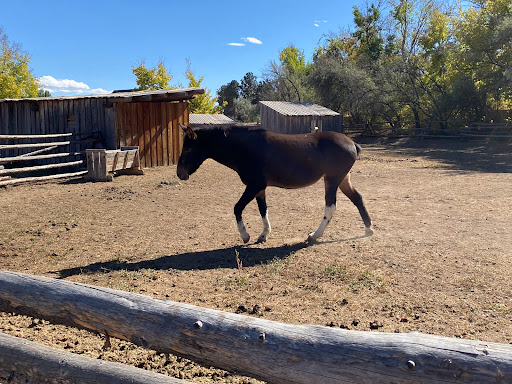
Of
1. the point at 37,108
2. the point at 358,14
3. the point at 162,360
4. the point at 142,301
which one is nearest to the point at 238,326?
the point at 142,301

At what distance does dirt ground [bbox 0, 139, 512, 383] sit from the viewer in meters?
4.18

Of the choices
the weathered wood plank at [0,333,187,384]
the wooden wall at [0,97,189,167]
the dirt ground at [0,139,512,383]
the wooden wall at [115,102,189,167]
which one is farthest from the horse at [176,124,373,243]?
the wooden wall at [115,102,189,167]

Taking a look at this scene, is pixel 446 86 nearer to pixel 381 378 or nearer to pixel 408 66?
pixel 408 66

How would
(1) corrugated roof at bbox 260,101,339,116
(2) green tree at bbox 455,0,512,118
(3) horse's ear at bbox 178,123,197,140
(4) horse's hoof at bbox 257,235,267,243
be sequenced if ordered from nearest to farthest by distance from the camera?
1. (3) horse's ear at bbox 178,123,197,140
2. (4) horse's hoof at bbox 257,235,267,243
3. (2) green tree at bbox 455,0,512,118
4. (1) corrugated roof at bbox 260,101,339,116

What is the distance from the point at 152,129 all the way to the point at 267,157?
12.5 metres

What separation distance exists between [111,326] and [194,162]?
14.4 ft

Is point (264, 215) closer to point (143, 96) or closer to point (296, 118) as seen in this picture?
point (143, 96)

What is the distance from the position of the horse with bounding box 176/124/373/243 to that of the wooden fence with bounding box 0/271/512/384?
4000mm

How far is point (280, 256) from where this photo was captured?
6316 millimetres

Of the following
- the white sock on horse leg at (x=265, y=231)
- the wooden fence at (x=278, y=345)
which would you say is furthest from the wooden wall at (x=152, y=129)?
the wooden fence at (x=278, y=345)

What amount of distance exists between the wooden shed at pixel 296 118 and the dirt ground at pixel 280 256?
66.2 feet

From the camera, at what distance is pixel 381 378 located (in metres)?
2.08

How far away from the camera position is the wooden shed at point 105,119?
1684cm

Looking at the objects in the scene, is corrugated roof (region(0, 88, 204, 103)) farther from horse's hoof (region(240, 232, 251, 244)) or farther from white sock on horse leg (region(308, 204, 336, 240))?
white sock on horse leg (region(308, 204, 336, 240))
